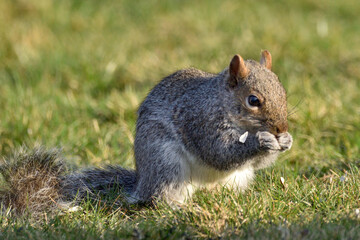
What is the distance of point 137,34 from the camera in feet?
21.8

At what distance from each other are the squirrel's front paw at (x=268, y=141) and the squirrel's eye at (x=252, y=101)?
0.16 metres

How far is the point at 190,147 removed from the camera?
3.32 m

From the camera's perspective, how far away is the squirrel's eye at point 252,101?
305 cm

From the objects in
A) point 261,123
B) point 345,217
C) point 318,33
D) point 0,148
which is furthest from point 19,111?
point 318,33

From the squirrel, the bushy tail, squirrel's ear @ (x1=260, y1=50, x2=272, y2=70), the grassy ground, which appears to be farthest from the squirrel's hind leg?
squirrel's ear @ (x1=260, y1=50, x2=272, y2=70)

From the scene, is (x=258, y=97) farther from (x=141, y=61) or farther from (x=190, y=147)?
(x=141, y=61)

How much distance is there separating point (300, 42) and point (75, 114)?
2.66 metres

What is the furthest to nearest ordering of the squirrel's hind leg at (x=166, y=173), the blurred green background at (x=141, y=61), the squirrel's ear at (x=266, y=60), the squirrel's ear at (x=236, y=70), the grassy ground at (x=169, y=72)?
1. the blurred green background at (x=141, y=61)
2. the squirrel's ear at (x=266, y=60)
3. the squirrel's hind leg at (x=166, y=173)
4. the squirrel's ear at (x=236, y=70)
5. the grassy ground at (x=169, y=72)

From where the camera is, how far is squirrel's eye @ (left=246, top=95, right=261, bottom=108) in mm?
3047

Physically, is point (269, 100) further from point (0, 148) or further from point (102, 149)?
point (0, 148)

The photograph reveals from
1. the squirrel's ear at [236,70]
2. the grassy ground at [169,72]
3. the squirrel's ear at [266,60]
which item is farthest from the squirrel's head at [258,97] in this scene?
the grassy ground at [169,72]

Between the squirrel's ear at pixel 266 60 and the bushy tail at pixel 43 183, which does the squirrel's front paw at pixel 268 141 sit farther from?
the bushy tail at pixel 43 183

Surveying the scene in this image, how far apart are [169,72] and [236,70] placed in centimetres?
243

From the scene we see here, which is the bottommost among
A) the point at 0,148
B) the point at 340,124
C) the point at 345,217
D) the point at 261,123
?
the point at 0,148
